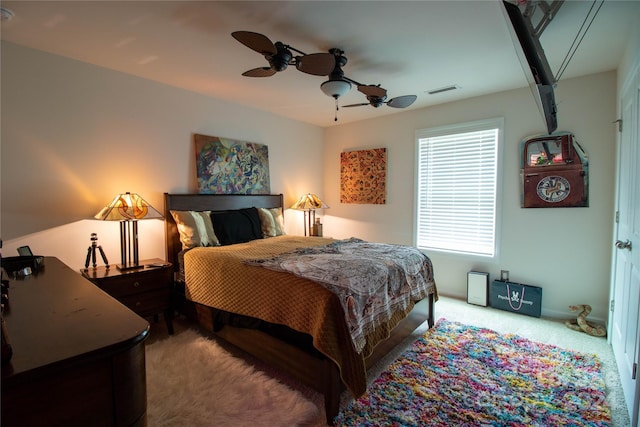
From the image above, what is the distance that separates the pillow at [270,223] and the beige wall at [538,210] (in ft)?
5.49

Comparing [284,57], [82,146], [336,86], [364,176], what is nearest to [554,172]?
[364,176]

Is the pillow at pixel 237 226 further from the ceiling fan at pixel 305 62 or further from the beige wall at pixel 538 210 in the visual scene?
the beige wall at pixel 538 210

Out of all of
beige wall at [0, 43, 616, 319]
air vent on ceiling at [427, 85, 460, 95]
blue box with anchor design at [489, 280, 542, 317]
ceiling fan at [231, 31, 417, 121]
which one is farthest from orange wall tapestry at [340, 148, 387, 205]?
blue box with anchor design at [489, 280, 542, 317]

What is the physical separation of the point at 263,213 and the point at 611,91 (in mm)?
3934

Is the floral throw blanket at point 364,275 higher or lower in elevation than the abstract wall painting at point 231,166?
lower

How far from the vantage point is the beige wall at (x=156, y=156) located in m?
2.54

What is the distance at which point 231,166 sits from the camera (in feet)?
12.9

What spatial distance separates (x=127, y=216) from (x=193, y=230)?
0.64 metres

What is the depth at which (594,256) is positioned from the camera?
313 cm

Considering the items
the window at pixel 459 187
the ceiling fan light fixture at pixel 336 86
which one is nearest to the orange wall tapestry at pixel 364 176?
the window at pixel 459 187

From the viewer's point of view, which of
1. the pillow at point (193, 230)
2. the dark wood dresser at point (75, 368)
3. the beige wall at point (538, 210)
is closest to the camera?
the dark wood dresser at point (75, 368)

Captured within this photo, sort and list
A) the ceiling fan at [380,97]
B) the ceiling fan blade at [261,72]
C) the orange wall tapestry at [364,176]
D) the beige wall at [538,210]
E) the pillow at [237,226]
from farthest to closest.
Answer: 1. the orange wall tapestry at [364,176]
2. the pillow at [237,226]
3. the beige wall at [538,210]
4. the ceiling fan at [380,97]
5. the ceiling fan blade at [261,72]

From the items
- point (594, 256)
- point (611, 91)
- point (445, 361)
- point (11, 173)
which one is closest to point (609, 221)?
point (594, 256)

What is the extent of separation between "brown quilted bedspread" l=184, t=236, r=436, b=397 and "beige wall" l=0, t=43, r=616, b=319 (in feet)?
3.29
